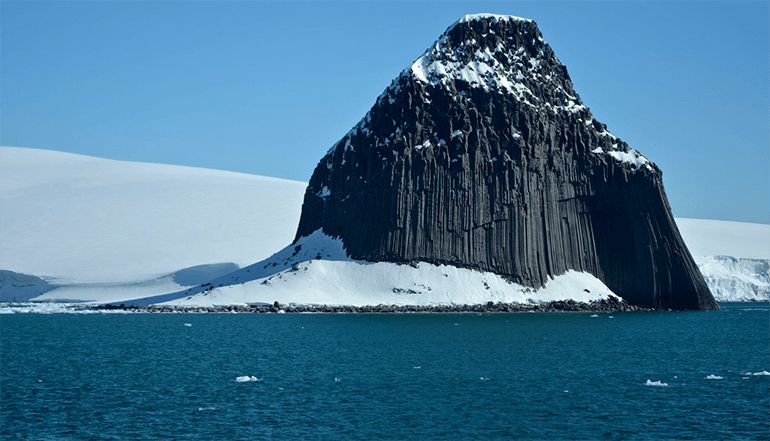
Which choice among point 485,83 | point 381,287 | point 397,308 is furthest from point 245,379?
point 485,83

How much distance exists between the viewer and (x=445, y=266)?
5251 inches

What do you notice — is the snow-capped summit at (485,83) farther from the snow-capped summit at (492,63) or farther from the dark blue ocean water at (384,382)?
the dark blue ocean water at (384,382)

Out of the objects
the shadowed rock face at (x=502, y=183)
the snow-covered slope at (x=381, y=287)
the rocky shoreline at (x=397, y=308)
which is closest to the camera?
the rocky shoreline at (x=397, y=308)

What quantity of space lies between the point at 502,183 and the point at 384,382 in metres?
77.8

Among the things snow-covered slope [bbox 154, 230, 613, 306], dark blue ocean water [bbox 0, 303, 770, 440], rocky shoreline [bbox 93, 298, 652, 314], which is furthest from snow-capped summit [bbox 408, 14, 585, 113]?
dark blue ocean water [bbox 0, 303, 770, 440]

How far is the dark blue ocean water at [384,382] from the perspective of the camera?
48531mm

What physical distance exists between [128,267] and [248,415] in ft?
450

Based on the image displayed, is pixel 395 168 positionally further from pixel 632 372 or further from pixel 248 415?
pixel 248 415

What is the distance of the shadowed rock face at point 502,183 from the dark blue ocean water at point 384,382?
31.7 meters

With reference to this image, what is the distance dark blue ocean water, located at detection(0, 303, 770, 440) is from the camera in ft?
159

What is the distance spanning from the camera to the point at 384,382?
62.2 m

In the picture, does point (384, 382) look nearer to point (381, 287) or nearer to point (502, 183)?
point (381, 287)

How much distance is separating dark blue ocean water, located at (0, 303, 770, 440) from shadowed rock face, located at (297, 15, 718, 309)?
3166 cm

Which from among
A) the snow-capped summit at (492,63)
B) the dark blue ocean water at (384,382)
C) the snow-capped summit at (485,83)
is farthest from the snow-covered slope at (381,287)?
the dark blue ocean water at (384,382)
